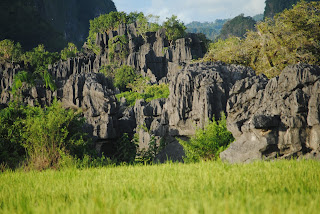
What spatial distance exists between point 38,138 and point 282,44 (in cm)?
1371

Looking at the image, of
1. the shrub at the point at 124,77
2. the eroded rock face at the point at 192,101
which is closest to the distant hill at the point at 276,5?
the shrub at the point at 124,77

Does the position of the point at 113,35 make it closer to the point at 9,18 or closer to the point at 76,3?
the point at 9,18

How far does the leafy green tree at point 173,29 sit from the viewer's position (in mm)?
59531

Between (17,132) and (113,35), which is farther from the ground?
(113,35)

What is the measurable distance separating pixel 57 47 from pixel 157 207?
109360mm

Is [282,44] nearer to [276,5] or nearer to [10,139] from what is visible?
[10,139]

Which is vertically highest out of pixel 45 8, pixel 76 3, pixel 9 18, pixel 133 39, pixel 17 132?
pixel 76 3

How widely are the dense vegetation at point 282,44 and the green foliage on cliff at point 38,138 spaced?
418 inches

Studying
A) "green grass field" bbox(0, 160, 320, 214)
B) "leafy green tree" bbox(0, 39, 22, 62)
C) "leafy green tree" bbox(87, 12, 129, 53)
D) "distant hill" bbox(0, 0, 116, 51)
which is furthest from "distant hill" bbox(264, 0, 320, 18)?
"green grass field" bbox(0, 160, 320, 214)

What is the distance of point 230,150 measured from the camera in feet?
23.7

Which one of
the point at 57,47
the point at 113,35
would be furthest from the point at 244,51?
the point at 57,47

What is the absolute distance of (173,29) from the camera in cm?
6056

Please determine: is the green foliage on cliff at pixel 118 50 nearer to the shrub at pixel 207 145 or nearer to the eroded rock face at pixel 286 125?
the shrub at pixel 207 145

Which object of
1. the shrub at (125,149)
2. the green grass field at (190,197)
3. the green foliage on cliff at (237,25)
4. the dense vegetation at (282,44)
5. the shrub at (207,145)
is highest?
the green foliage on cliff at (237,25)
